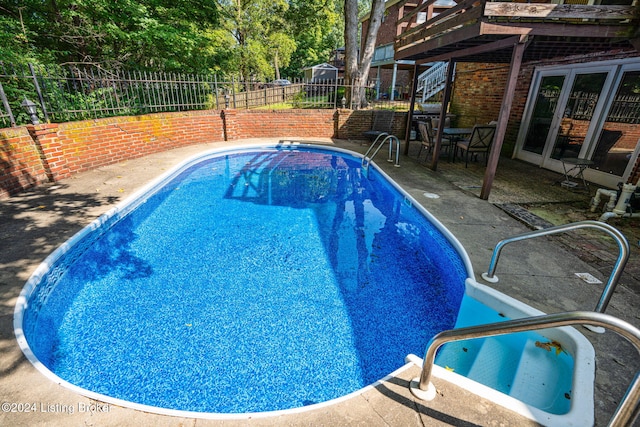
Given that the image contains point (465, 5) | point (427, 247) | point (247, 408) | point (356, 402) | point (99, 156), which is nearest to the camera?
point (356, 402)

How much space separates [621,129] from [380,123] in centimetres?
780

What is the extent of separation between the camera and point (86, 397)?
2232mm

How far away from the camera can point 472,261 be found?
4086mm

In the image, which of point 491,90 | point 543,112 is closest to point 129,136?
point 543,112

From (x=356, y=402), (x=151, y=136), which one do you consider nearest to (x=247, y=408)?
(x=356, y=402)

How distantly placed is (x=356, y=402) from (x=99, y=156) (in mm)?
8699

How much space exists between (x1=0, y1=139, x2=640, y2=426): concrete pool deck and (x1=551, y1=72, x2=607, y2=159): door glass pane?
6.71 ft

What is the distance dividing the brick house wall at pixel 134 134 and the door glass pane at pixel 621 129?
7.06 m

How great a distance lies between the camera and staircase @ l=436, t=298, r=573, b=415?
2.59m

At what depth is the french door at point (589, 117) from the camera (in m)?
6.65

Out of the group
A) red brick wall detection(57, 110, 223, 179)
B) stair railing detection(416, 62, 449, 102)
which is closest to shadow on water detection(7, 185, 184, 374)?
red brick wall detection(57, 110, 223, 179)

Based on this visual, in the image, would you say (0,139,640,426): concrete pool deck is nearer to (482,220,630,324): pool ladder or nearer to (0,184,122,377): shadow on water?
(0,184,122,377): shadow on water

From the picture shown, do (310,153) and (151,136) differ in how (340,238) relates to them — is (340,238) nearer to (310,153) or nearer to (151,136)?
(310,153)

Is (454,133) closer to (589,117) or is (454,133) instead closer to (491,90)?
(491,90)
